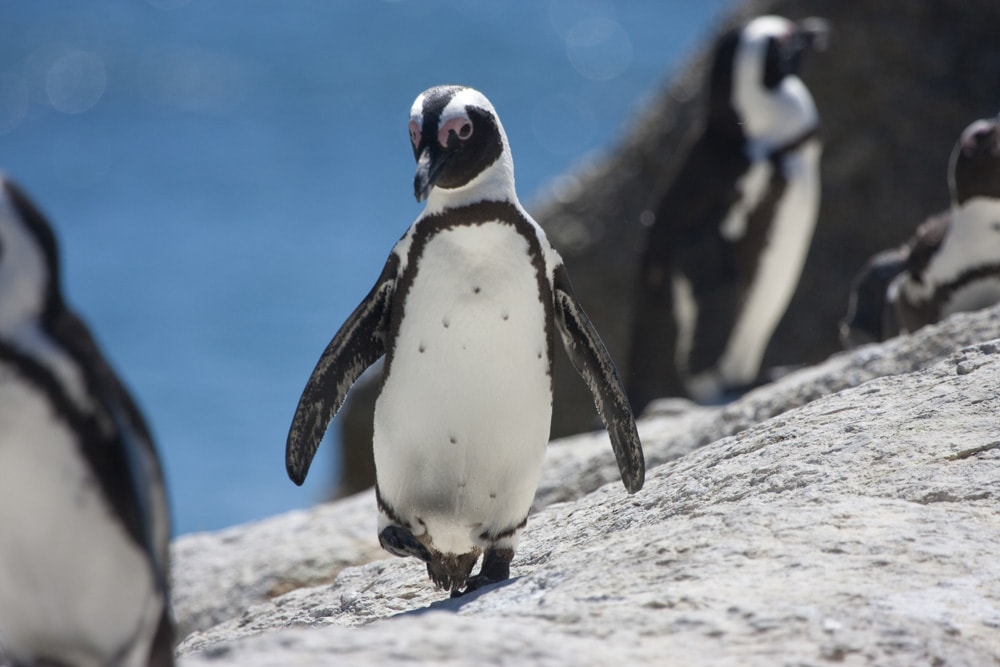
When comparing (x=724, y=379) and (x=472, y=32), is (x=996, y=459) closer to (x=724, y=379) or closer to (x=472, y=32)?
(x=724, y=379)

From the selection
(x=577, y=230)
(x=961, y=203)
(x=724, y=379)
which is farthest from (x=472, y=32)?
(x=961, y=203)

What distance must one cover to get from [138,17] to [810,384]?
1059 inches

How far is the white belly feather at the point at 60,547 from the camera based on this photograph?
6.95ft

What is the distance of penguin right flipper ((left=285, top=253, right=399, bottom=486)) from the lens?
3074 mm

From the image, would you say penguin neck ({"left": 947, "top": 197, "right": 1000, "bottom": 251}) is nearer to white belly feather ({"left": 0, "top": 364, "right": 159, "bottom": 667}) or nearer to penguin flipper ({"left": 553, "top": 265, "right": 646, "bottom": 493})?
penguin flipper ({"left": 553, "top": 265, "right": 646, "bottom": 493})

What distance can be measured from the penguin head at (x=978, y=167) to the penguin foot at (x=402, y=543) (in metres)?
2.46

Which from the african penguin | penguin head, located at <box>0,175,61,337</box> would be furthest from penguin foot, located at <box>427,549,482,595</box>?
the african penguin

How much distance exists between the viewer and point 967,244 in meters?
4.57

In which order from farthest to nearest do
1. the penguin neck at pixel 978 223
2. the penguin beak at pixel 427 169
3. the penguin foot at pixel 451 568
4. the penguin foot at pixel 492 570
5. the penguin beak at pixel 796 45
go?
the penguin beak at pixel 796 45, the penguin neck at pixel 978 223, the penguin foot at pixel 451 568, the penguin foot at pixel 492 570, the penguin beak at pixel 427 169

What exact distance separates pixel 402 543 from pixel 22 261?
3.87 ft

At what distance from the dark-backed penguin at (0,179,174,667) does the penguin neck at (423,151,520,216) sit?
982 mm

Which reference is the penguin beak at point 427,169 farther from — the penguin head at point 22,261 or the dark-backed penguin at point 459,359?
the penguin head at point 22,261

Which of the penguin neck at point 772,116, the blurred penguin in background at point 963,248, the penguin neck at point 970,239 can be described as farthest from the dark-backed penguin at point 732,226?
the penguin neck at point 970,239

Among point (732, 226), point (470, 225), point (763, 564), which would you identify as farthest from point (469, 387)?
point (732, 226)
